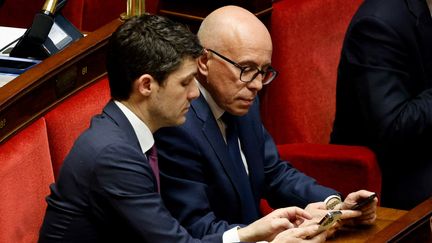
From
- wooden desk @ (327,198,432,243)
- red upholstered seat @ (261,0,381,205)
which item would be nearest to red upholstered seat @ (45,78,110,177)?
wooden desk @ (327,198,432,243)

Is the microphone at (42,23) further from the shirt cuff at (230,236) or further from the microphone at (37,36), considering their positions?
the shirt cuff at (230,236)

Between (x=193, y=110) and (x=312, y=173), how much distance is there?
34 cm

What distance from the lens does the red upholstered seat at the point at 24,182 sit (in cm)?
114

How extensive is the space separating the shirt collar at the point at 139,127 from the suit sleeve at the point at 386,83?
1.59 ft

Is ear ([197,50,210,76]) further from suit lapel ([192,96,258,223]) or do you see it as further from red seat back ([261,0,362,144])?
red seat back ([261,0,362,144])

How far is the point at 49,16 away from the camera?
1309 millimetres

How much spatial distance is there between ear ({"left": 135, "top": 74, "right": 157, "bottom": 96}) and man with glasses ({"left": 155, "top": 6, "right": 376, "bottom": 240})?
0.15m

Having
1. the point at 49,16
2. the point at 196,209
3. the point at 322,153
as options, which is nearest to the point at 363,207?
the point at 196,209

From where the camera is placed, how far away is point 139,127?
43.7 inches

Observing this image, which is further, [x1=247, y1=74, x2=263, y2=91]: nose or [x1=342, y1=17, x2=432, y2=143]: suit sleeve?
[x1=342, y1=17, x2=432, y2=143]: suit sleeve

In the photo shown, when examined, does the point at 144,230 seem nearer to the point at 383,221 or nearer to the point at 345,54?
the point at 383,221

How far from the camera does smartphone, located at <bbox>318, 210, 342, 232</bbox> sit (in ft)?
3.59

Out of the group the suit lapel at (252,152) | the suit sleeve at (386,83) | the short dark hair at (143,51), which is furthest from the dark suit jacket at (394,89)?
the short dark hair at (143,51)

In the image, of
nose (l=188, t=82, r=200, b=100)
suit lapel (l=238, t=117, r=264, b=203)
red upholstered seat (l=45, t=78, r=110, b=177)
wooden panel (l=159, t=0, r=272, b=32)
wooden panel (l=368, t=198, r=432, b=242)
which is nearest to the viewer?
wooden panel (l=368, t=198, r=432, b=242)
